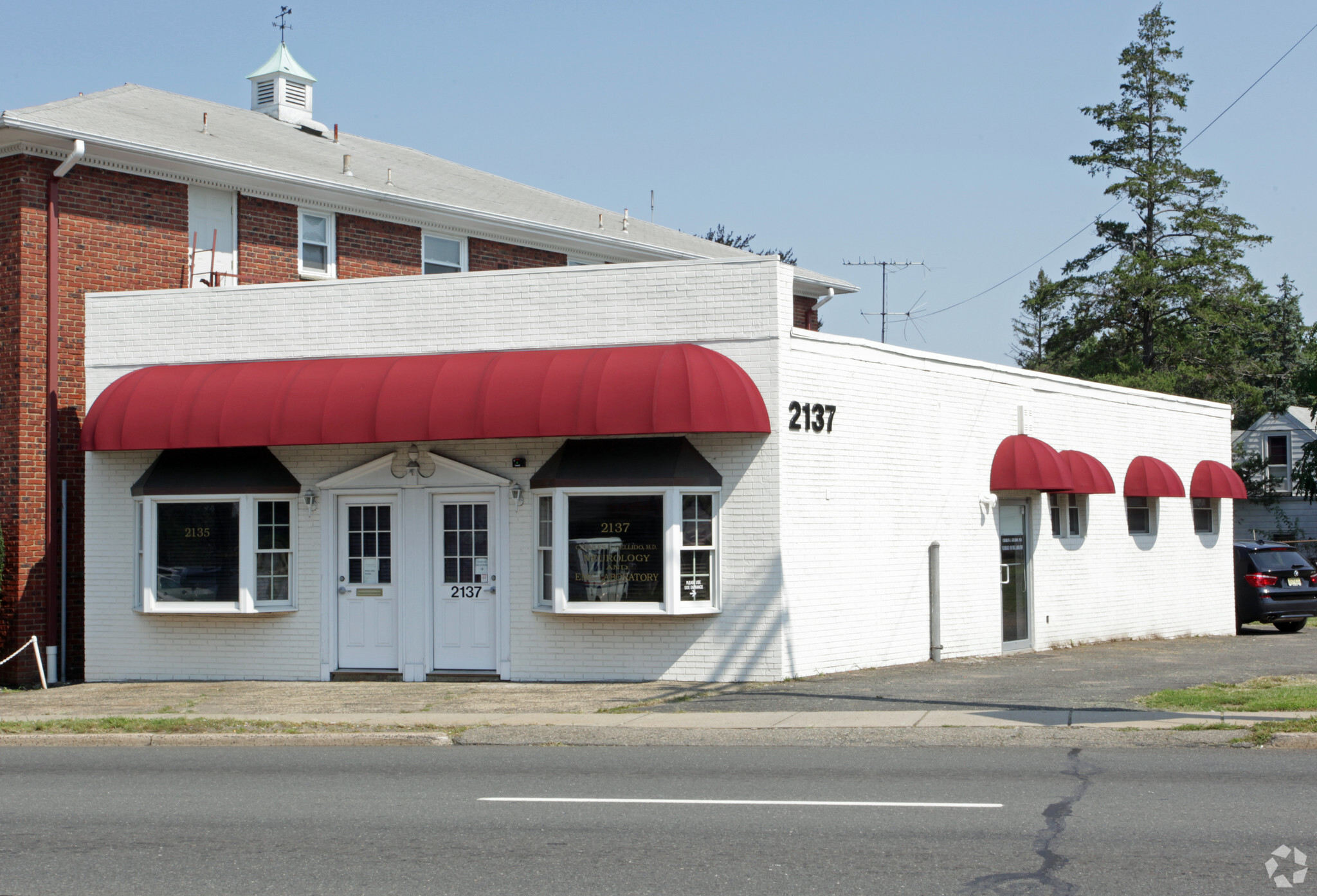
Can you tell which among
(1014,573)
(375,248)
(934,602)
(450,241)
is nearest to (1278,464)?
(1014,573)

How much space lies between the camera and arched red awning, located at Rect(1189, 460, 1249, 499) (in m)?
23.5

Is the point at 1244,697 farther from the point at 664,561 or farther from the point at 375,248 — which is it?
the point at 375,248

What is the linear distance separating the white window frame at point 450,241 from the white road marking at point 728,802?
548 inches

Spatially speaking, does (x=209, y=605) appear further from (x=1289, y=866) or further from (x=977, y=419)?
(x=1289, y=866)

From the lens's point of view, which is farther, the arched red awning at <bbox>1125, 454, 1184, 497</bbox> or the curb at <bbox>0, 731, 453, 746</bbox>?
the arched red awning at <bbox>1125, 454, 1184, 497</bbox>

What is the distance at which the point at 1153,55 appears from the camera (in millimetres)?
48062

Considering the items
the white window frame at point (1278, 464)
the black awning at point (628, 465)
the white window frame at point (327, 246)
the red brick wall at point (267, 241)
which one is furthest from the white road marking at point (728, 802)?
the white window frame at point (1278, 464)

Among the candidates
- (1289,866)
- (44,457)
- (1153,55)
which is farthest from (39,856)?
(1153,55)

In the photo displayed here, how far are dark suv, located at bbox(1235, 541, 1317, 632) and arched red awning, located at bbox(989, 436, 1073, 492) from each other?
7.36m

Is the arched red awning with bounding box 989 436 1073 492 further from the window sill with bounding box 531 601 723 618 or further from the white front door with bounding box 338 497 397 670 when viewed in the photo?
the white front door with bounding box 338 497 397 670

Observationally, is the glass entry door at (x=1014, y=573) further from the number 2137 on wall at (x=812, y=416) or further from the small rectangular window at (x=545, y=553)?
the small rectangular window at (x=545, y=553)

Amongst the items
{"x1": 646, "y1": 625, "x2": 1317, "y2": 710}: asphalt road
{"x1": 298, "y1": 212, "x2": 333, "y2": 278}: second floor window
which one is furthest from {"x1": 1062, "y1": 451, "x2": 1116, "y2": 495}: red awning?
{"x1": 298, "y1": 212, "x2": 333, "y2": 278}: second floor window

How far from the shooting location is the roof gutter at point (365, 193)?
16.9m

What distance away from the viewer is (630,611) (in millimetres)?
14914
